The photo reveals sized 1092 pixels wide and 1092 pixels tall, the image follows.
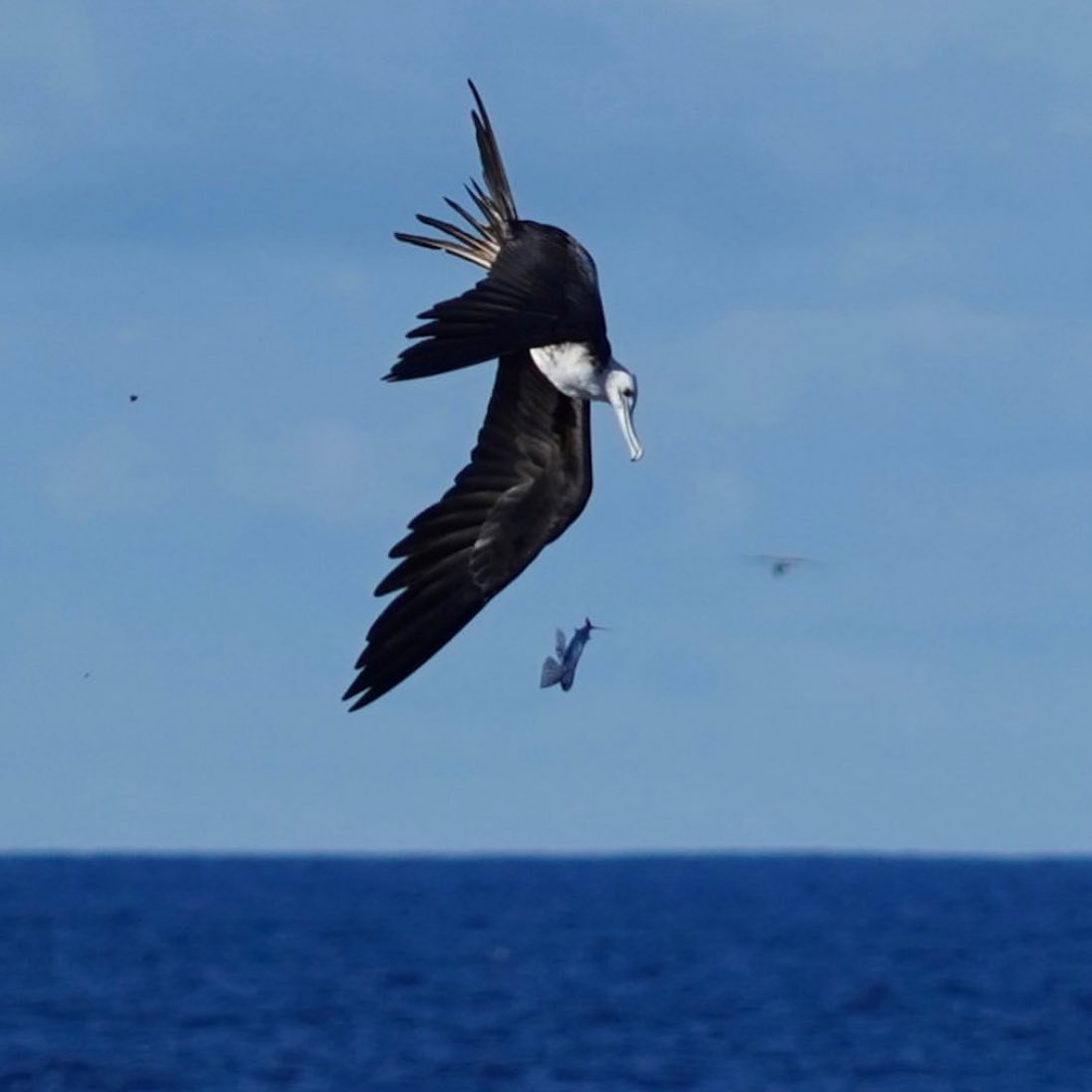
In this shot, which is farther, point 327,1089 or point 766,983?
point 766,983

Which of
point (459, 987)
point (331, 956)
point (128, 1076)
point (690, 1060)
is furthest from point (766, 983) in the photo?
point (128, 1076)

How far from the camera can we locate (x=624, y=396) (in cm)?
1396

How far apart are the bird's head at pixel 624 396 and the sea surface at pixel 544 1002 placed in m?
38.7

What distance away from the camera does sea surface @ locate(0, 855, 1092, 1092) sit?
5516cm

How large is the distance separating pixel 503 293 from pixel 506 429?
69.8 inches

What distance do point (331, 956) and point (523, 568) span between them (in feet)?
266

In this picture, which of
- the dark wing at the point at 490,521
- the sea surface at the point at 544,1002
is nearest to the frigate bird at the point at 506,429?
the dark wing at the point at 490,521

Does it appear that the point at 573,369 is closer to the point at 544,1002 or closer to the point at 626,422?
the point at 626,422

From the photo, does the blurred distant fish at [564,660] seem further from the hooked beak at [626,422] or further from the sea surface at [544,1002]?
the sea surface at [544,1002]

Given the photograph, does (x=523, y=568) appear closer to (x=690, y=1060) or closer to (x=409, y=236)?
(x=409, y=236)

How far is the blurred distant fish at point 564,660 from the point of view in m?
13.4

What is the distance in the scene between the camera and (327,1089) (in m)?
51.8

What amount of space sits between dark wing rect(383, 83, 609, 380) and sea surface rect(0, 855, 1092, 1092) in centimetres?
3829

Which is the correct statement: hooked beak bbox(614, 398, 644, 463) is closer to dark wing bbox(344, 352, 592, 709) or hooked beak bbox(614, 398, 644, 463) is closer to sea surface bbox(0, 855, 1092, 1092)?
dark wing bbox(344, 352, 592, 709)
